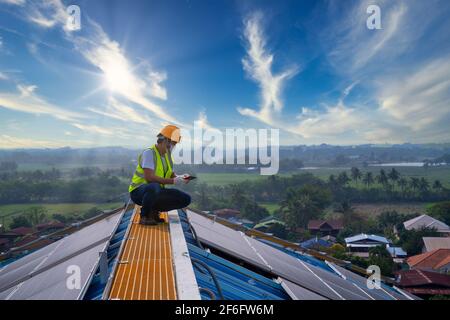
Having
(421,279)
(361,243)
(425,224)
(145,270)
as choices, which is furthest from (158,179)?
(425,224)

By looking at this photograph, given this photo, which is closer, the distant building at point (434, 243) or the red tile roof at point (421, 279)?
the red tile roof at point (421, 279)

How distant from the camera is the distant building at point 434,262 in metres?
26.7

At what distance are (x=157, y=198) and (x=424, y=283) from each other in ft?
71.7

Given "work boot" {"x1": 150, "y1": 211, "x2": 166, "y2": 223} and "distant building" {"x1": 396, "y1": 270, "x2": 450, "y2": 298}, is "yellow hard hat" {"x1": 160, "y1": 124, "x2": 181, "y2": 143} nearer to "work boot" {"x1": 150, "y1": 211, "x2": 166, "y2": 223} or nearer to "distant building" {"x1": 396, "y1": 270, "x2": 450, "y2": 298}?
"work boot" {"x1": 150, "y1": 211, "x2": 166, "y2": 223}

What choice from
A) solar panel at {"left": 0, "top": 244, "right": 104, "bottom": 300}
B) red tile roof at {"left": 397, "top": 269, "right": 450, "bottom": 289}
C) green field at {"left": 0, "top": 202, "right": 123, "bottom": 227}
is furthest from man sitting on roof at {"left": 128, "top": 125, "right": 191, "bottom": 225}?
green field at {"left": 0, "top": 202, "right": 123, "bottom": 227}

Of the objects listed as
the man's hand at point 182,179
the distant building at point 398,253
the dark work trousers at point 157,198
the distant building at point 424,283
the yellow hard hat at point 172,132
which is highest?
the yellow hard hat at point 172,132

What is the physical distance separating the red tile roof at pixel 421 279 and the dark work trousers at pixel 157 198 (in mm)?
19380

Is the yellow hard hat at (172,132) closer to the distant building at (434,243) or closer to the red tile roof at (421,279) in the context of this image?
the red tile roof at (421,279)

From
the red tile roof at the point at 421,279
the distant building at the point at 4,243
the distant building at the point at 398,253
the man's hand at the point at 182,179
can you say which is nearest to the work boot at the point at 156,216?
the man's hand at the point at 182,179

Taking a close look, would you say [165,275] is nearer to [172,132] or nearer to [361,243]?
[172,132]

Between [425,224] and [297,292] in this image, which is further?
[425,224]

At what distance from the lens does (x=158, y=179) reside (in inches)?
193
